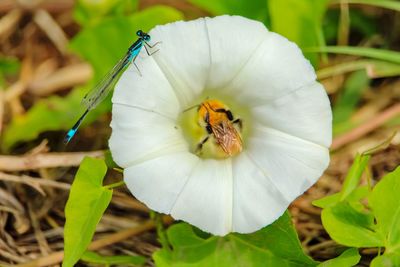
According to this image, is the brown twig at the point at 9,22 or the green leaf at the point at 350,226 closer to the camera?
the green leaf at the point at 350,226

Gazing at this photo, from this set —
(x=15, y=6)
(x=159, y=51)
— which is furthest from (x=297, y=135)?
(x=15, y=6)

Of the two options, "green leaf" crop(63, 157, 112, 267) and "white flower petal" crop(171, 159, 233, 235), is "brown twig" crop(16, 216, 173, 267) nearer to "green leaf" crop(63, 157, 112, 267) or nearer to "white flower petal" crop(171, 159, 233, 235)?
"green leaf" crop(63, 157, 112, 267)

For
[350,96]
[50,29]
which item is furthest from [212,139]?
[50,29]

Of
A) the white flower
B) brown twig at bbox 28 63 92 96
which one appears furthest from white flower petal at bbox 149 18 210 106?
brown twig at bbox 28 63 92 96

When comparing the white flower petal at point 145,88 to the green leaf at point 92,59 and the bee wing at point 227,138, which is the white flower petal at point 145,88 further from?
the green leaf at point 92,59

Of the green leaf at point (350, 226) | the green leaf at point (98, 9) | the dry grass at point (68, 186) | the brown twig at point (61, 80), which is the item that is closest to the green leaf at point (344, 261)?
the green leaf at point (350, 226)

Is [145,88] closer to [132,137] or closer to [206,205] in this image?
[132,137]

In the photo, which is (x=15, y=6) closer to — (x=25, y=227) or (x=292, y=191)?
(x=25, y=227)
